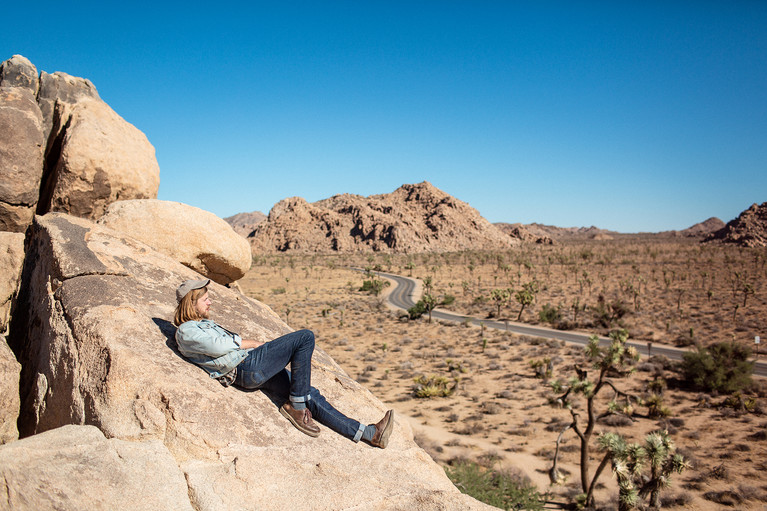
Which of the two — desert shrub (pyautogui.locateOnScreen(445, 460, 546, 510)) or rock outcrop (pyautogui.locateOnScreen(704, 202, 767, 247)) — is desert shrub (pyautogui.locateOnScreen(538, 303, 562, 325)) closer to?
desert shrub (pyautogui.locateOnScreen(445, 460, 546, 510))

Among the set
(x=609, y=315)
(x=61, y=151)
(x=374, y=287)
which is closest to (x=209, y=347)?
(x=61, y=151)

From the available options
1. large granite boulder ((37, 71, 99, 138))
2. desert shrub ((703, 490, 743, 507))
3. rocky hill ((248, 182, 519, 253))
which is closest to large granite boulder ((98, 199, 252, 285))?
large granite boulder ((37, 71, 99, 138))

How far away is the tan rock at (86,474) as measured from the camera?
107 inches

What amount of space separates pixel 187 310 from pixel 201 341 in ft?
1.39

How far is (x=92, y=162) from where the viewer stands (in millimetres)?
7910

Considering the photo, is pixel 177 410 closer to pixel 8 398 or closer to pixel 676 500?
pixel 8 398

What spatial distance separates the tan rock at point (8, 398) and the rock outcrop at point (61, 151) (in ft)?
12.3

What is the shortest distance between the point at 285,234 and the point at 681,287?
325 feet

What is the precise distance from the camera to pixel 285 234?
127688mm

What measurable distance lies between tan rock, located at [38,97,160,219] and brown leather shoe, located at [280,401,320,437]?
608 cm

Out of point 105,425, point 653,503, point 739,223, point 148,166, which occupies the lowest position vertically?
point 653,503

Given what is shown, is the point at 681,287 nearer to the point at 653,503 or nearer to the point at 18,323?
the point at 653,503

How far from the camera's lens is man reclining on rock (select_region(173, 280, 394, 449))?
14.1 feet

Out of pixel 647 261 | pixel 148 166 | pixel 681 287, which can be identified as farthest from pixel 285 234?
pixel 148 166
